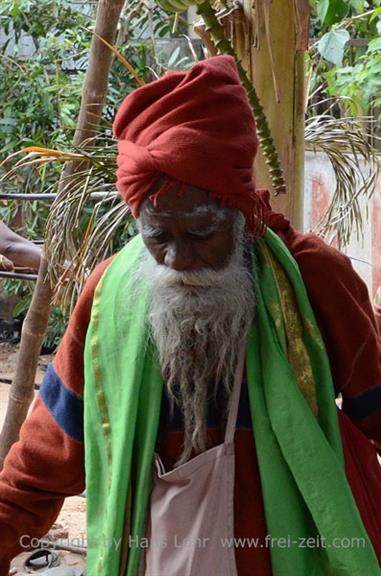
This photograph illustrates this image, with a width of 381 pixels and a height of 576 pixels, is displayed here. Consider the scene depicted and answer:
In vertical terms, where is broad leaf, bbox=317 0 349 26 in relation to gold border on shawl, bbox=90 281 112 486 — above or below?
above

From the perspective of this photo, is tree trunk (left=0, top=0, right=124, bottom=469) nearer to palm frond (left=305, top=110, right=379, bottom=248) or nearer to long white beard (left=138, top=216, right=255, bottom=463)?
palm frond (left=305, top=110, right=379, bottom=248)

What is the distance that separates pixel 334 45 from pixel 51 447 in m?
2.49

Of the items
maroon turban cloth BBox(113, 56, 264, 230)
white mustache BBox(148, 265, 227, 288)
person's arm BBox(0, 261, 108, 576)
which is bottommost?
person's arm BBox(0, 261, 108, 576)

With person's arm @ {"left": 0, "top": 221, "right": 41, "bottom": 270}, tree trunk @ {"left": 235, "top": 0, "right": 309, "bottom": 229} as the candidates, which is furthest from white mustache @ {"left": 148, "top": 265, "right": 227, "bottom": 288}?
person's arm @ {"left": 0, "top": 221, "right": 41, "bottom": 270}

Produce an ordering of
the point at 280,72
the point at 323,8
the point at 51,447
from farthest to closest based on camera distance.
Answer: the point at 323,8
the point at 280,72
the point at 51,447

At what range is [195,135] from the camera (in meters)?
2.04

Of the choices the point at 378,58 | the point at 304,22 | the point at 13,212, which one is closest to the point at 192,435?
the point at 304,22

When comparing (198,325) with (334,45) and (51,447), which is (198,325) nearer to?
(51,447)

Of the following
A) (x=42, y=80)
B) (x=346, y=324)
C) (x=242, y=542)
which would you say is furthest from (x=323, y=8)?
(x=42, y=80)

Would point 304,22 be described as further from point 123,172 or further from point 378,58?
point 378,58

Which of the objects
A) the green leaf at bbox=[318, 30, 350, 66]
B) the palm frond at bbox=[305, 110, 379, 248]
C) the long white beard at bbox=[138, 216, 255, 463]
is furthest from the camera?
the green leaf at bbox=[318, 30, 350, 66]

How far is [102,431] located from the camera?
220cm

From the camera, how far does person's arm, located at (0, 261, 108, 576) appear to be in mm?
2316

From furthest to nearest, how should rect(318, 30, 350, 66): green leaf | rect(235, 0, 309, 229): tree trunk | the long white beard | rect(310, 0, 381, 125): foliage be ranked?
rect(310, 0, 381, 125): foliage
rect(318, 30, 350, 66): green leaf
rect(235, 0, 309, 229): tree trunk
the long white beard
